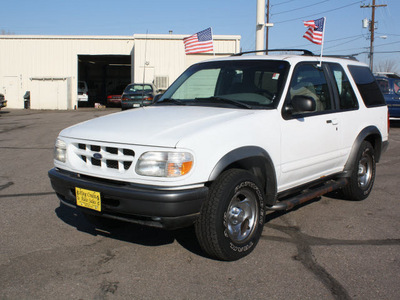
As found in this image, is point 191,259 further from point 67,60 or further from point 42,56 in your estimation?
point 42,56

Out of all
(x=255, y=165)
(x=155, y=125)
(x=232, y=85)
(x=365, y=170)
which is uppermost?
(x=232, y=85)

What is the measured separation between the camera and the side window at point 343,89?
5324 mm

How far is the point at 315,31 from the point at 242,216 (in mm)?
6369

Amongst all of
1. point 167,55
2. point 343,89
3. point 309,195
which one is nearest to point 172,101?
point 309,195

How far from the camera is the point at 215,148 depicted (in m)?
3.52

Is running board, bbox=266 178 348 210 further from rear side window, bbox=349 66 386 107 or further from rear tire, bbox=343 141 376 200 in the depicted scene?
rear side window, bbox=349 66 386 107

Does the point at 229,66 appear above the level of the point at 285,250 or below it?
above

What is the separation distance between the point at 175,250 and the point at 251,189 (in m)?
0.92

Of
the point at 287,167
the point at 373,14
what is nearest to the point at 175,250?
the point at 287,167

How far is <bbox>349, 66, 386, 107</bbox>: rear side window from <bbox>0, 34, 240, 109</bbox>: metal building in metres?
22.8

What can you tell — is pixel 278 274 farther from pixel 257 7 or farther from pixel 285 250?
pixel 257 7

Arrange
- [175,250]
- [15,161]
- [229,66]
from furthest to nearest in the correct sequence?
1. [15,161]
2. [229,66]
3. [175,250]

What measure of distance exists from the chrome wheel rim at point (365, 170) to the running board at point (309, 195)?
21.0 inches

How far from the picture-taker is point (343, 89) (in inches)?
213
